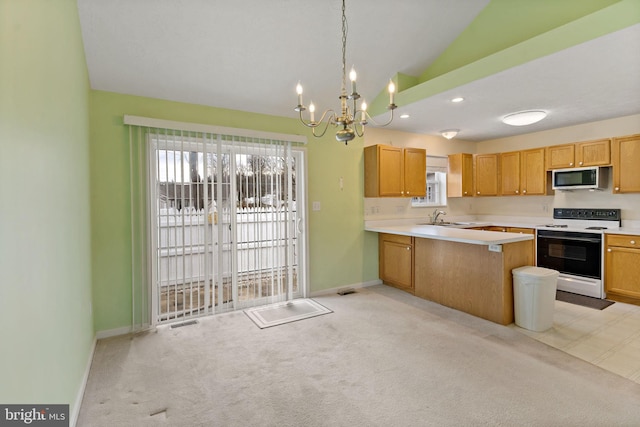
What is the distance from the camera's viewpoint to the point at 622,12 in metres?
2.10

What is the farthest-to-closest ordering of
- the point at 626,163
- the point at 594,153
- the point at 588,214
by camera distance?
the point at 588,214
the point at 594,153
the point at 626,163

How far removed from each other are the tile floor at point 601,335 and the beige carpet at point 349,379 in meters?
0.15

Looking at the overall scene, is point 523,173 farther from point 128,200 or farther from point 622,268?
point 128,200

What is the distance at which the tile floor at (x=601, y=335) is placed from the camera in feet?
7.94

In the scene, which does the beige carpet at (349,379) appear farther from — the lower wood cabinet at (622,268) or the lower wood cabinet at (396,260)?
the lower wood cabinet at (622,268)

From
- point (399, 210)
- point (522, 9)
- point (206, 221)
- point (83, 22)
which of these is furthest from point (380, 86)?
point (83, 22)

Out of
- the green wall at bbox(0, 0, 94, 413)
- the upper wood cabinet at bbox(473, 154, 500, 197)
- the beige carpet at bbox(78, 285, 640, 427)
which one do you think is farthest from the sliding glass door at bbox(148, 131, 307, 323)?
the upper wood cabinet at bbox(473, 154, 500, 197)

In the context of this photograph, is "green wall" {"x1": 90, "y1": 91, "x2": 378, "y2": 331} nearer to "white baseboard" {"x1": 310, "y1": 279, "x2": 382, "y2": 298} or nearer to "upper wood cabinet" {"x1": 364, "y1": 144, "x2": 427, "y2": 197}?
"white baseboard" {"x1": 310, "y1": 279, "x2": 382, "y2": 298}

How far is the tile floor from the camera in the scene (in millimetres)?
2421

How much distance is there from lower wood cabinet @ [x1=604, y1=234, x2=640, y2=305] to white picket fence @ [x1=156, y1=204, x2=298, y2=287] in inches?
155

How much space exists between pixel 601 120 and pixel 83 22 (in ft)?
20.0

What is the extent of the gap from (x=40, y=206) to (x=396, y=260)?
3.96m

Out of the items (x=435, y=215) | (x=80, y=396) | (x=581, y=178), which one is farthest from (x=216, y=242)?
(x=581, y=178)

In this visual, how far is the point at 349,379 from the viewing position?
2.23 meters
